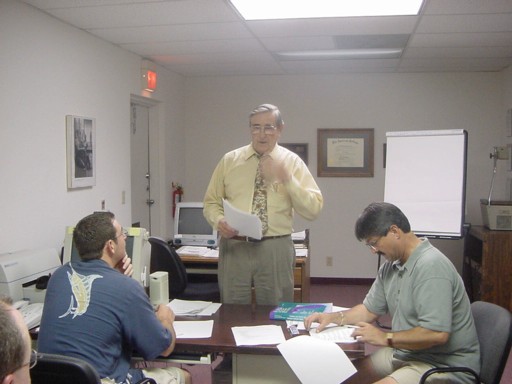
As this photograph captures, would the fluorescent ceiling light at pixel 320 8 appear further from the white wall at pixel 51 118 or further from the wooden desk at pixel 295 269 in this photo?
the wooden desk at pixel 295 269

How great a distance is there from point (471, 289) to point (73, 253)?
150 inches

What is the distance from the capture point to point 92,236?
6.59 feet

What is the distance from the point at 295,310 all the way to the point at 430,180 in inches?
76.3

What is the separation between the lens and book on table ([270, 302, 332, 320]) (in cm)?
237

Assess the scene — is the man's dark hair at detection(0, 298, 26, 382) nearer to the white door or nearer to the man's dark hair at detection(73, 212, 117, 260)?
the man's dark hair at detection(73, 212, 117, 260)

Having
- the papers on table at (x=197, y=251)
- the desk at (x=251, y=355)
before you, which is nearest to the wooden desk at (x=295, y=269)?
the papers on table at (x=197, y=251)

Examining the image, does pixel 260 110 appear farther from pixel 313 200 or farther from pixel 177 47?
pixel 177 47

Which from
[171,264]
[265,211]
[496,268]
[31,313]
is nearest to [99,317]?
[31,313]

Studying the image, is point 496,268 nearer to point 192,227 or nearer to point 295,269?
point 295,269

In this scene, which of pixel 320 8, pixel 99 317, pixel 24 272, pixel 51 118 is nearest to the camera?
pixel 99 317

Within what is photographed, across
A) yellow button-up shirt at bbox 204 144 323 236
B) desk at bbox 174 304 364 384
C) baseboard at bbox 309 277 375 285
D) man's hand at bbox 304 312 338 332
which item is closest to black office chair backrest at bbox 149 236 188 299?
yellow button-up shirt at bbox 204 144 323 236

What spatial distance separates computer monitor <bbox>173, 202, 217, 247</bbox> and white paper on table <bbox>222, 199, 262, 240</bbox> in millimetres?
1699

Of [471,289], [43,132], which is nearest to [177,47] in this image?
[43,132]

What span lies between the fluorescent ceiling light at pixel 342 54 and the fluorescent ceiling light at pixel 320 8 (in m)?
1.23
